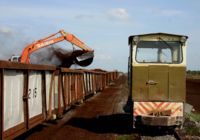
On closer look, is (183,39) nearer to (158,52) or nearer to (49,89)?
(158,52)

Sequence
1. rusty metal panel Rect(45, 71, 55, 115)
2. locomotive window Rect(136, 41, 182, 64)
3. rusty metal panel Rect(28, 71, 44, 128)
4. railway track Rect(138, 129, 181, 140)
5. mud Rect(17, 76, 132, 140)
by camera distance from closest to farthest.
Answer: rusty metal panel Rect(28, 71, 44, 128) < mud Rect(17, 76, 132, 140) < railway track Rect(138, 129, 181, 140) < rusty metal panel Rect(45, 71, 55, 115) < locomotive window Rect(136, 41, 182, 64)

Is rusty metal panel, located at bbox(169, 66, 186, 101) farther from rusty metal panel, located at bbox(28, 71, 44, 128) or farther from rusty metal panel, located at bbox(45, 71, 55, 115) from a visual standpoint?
rusty metal panel, located at bbox(28, 71, 44, 128)

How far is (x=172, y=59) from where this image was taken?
13570mm

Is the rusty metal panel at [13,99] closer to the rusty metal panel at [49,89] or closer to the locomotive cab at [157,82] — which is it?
the rusty metal panel at [49,89]

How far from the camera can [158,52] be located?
13648 millimetres

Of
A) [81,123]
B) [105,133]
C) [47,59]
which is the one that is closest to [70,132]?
[105,133]

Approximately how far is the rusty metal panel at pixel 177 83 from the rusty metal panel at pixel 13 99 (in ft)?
16.3

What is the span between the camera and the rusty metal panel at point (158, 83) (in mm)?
13359

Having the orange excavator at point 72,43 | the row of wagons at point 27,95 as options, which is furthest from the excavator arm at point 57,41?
the row of wagons at point 27,95

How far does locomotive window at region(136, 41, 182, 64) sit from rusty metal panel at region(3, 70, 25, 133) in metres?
4.52

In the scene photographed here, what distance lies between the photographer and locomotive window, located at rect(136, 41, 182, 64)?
1352 centimetres

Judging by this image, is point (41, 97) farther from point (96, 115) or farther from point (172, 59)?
point (96, 115)

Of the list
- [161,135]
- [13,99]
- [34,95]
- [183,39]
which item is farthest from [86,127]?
[13,99]

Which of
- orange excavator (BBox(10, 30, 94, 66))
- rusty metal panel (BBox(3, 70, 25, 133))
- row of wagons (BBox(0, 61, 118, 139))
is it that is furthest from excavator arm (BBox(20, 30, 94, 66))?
rusty metal panel (BBox(3, 70, 25, 133))
